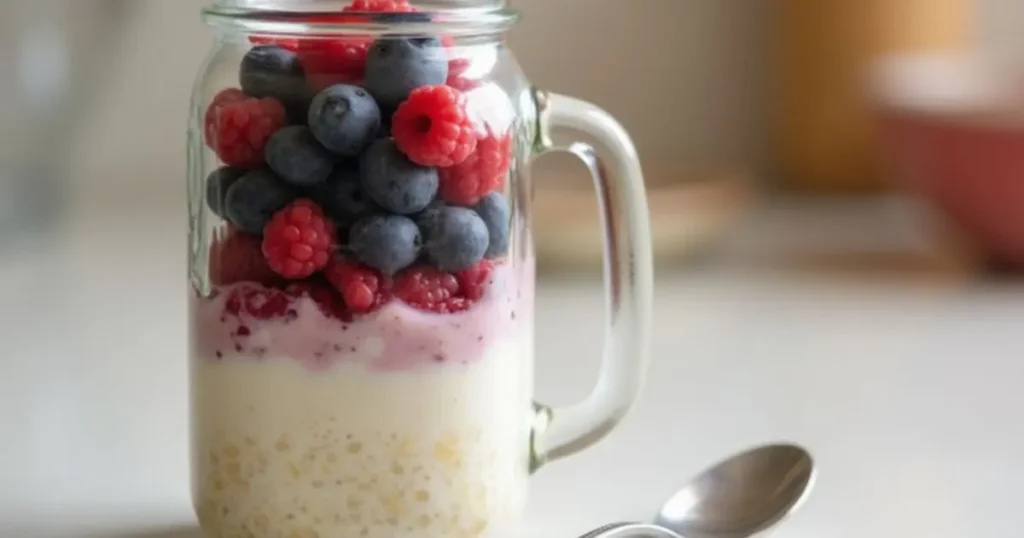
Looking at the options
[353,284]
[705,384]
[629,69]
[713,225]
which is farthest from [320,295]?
[629,69]

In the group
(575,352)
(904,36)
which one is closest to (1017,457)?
(575,352)

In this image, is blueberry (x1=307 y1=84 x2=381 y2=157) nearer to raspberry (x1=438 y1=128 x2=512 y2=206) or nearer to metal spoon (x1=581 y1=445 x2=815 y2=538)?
raspberry (x1=438 y1=128 x2=512 y2=206)

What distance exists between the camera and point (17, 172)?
1161mm

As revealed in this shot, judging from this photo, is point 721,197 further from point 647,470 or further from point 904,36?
point 647,470

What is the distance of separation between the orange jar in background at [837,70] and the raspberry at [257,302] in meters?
0.81

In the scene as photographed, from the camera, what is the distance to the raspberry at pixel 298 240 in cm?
45

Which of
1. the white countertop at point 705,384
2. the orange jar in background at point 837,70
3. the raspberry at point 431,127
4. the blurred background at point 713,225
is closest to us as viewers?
the raspberry at point 431,127

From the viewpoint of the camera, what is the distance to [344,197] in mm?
457

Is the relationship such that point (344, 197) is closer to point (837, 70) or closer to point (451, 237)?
point (451, 237)

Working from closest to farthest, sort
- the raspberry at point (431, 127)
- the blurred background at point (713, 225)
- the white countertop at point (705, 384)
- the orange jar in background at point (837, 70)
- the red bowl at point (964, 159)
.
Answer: the raspberry at point (431, 127)
the white countertop at point (705, 384)
the blurred background at point (713, 225)
the red bowl at point (964, 159)
the orange jar in background at point (837, 70)

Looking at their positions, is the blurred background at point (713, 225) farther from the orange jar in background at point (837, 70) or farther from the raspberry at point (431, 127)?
the raspberry at point (431, 127)

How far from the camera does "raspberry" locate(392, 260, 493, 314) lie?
46 cm

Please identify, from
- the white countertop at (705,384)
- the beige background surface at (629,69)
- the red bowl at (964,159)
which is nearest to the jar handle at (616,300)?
the white countertop at (705,384)

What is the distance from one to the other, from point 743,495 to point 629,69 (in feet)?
2.56
